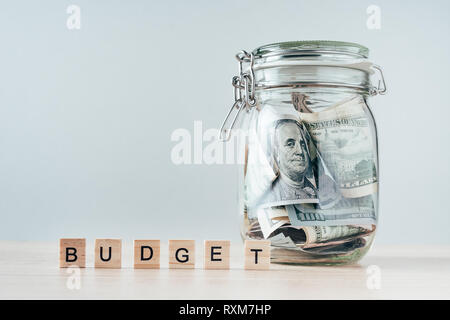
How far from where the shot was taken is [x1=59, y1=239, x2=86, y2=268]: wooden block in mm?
771

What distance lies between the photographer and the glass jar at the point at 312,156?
78cm

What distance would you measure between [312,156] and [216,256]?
187mm

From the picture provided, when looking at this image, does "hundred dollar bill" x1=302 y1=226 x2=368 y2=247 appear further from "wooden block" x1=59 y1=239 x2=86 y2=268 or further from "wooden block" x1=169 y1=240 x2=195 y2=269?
"wooden block" x1=59 y1=239 x2=86 y2=268

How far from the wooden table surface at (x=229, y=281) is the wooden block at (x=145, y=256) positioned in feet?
0.04

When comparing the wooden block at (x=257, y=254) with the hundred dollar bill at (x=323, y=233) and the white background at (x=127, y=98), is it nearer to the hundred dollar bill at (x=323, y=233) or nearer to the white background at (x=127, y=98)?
the hundred dollar bill at (x=323, y=233)

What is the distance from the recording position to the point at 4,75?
1479 mm

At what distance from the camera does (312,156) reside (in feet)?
2.58

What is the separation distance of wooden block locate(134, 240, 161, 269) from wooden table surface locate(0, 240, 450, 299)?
0.01 meters
